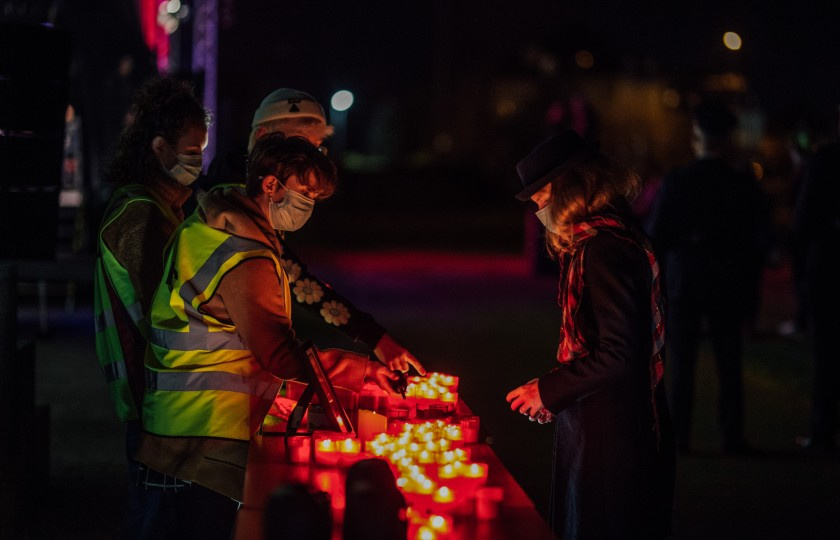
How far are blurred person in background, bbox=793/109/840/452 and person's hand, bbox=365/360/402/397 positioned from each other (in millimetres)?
4942

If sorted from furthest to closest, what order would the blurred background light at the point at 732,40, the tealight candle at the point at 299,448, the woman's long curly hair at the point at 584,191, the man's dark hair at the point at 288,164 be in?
1. the blurred background light at the point at 732,40
2. the woman's long curly hair at the point at 584,191
3. the man's dark hair at the point at 288,164
4. the tealight candle at the point at 299,448

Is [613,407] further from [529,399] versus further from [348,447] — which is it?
[348,447]

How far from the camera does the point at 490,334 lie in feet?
44.4

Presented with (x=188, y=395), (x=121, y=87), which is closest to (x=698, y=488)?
(x=188, y=395)

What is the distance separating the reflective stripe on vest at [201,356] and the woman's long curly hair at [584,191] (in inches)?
38.4

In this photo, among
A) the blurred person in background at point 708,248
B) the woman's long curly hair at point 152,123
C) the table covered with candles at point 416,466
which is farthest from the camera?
the blurred person in background at point 708,248

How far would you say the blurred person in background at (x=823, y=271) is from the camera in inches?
313

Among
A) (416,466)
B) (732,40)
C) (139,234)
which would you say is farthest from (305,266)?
(732,40)

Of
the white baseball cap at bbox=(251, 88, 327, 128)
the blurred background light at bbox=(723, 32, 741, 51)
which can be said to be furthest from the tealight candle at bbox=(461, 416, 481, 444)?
the blurred background light at bbox=(723, 32, 741, 51)

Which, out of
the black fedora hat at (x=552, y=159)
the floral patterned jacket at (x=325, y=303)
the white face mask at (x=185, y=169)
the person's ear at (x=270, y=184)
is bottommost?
the floral patterned jacket at (x=325, y=303)

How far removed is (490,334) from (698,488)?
20.9 feet

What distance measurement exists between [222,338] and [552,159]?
1.24m

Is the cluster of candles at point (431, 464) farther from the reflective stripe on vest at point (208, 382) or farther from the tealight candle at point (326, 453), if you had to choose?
the reflective stripe on vest at point (208, 382)

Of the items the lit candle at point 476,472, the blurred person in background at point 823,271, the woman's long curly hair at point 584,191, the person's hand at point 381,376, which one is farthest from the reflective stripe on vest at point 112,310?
the blurred person in background at point 823,271
